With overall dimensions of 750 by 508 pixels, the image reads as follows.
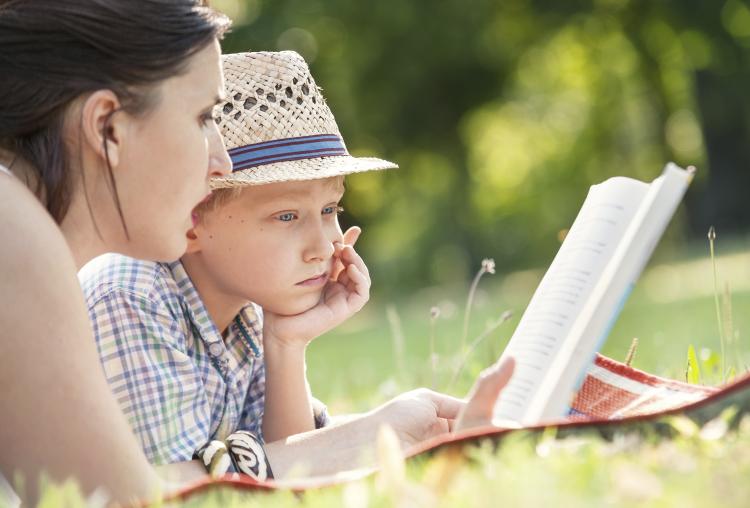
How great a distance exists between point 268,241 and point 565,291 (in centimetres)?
112

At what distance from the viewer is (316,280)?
11.1ft

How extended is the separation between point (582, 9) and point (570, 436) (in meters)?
19.2

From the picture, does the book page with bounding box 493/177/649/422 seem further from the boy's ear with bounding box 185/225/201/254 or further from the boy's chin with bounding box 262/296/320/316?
the boy's ear with bounding box 185/225/201/254

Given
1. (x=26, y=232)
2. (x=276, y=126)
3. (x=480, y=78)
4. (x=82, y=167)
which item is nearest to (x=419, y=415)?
(x=276, y=126)

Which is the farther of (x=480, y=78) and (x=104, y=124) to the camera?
(x=480, y=78)

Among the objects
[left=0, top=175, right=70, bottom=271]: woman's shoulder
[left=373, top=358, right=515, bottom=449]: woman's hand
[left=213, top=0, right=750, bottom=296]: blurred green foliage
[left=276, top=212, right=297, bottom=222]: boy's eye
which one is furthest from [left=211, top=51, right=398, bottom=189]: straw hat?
[left=213, top=0, right=750, bottom=296]: blurred green foliage

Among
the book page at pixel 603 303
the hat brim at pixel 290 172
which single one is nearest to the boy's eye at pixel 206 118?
the hat brim at pixel 290 172

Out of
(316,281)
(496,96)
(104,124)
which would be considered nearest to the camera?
(104,124)

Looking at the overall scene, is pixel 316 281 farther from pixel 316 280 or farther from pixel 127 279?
pixel 127 279

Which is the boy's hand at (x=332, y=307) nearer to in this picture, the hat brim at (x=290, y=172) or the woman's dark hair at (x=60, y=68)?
the hat brim at (x=290, y=172)

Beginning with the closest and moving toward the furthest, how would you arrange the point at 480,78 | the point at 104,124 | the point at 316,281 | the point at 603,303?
the point at 603,303 < the point at 104,124 < the point at 316,281 < the point at 480,78

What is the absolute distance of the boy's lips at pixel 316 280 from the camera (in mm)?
3337

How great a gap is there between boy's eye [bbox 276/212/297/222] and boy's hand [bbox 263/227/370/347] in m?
0.22

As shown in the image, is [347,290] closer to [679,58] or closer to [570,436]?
[570,436]
